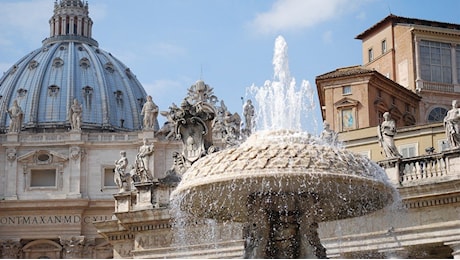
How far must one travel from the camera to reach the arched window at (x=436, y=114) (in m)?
55.4

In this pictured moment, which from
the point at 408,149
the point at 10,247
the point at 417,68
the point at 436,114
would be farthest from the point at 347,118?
the point at 10,247

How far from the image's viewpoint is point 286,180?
18.4 m

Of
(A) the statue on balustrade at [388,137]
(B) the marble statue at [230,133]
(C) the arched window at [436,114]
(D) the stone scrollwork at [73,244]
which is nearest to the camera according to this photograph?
(A) the statue on balustrade at [388,137]

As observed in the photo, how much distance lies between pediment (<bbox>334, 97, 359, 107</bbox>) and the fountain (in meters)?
33.2

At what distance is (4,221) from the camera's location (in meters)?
88.9

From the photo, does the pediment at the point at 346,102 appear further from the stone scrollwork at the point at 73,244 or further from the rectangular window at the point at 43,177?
the rectangular window at the point at 43,177

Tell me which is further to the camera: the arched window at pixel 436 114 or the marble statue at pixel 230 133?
the arched window at pixel 436 114

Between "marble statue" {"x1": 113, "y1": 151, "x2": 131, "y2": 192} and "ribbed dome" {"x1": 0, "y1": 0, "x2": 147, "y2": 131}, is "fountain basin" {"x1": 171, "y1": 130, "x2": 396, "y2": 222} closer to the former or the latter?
"marble statue" {"x1": 113, "y1": 151, "x2": 131, "y2": 192}

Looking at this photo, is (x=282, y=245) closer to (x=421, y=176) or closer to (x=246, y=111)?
(x=421, y=176)

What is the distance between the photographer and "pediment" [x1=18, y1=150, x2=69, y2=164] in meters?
91.9

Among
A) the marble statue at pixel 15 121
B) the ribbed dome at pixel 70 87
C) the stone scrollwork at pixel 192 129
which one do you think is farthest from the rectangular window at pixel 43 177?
the stone scrollwork at pixel 192 129

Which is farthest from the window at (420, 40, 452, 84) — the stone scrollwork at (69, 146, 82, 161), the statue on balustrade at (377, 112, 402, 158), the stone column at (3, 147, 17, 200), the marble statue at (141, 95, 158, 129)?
the stone column at (3, 147, 17, 200)

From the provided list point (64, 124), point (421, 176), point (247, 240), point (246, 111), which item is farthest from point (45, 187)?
point (247, 240)

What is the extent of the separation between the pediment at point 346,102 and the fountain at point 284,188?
109 ft
